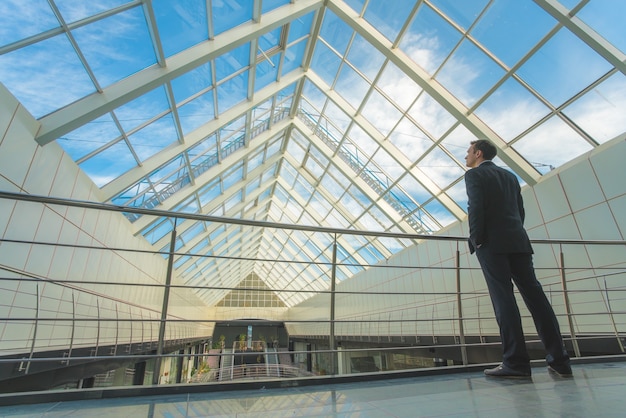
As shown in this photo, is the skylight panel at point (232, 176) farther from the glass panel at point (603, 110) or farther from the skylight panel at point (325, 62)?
the glass panel at point (603, 110)

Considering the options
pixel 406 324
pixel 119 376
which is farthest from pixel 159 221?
pixel 406 324

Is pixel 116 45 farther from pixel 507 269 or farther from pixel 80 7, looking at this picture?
pixel 507 269

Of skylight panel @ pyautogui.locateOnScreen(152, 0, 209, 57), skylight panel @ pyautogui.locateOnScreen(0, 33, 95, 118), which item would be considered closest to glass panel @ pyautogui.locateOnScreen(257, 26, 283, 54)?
skylight panel @ pyautogui.locateOnScreen(152, 0, 209, 57)

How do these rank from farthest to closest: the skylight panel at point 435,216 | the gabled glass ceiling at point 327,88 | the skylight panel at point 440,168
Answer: the skylight panel at point 435,216, the skylight panel at point 440,168, the gabled glass ceiling at point 327,88

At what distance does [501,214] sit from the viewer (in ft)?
6.33

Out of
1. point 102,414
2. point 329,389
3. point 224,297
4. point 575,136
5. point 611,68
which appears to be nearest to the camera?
point 102,414

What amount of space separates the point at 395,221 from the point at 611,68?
22.6ft

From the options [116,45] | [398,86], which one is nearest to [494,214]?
[116,45]

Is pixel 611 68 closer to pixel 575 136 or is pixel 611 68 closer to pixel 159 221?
pixel 575 136

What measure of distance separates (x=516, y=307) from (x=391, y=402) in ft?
3.19

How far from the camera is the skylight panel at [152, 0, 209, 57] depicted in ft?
17.2

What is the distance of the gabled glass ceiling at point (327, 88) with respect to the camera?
4.88m

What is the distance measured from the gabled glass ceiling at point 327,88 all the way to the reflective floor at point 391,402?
77 centimetres

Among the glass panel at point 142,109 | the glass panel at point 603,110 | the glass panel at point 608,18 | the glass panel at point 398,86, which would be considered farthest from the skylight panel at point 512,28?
the glass panel at point 142,109
